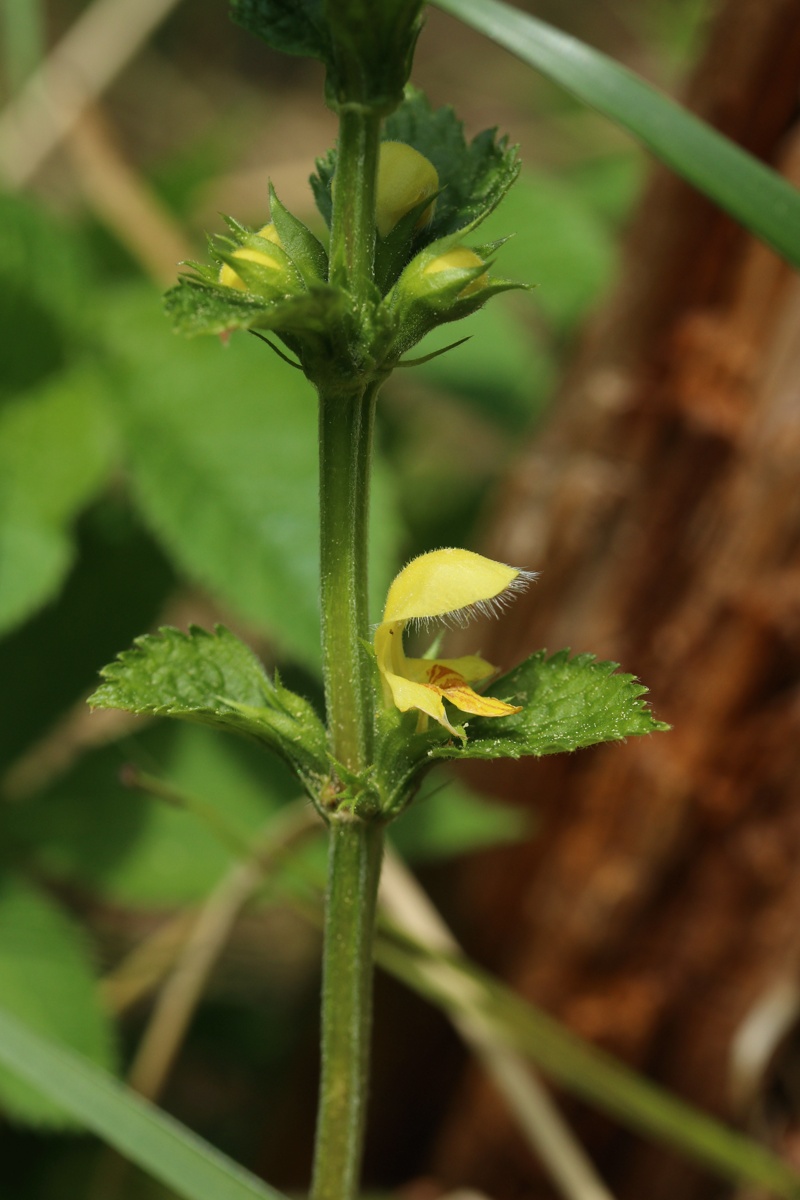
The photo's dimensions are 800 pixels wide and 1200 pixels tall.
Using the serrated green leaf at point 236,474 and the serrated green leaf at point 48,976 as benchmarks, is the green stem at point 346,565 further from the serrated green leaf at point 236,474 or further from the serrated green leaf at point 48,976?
the serrated green leaf at point 48,976

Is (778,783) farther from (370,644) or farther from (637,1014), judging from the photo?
(370,644)

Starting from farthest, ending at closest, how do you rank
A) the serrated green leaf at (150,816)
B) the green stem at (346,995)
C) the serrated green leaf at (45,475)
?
the serrated green leaf at (150,816)
the serrated green leaf at (45,475)
the green stem at (346,995)

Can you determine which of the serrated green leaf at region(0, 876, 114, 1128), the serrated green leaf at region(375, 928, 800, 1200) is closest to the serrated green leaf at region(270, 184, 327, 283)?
the serrated green leaf at region(375, 928, 800, 1200)

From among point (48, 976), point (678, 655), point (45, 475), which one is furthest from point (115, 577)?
point (678, 655)

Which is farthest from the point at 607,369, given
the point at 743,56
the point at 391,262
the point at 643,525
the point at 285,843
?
the point at 391,262

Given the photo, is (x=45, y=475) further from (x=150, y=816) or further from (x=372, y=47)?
(x=372, y=47)

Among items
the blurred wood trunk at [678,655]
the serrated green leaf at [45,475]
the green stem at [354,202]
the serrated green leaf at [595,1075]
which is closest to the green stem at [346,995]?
the green stem at [354,202]
